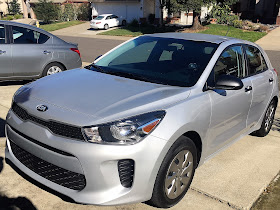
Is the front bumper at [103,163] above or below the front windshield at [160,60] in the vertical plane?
below

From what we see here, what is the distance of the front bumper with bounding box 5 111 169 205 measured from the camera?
258cm

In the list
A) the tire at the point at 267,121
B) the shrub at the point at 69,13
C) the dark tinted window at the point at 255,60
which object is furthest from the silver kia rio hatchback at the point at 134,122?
the shrub at the point at 69,13

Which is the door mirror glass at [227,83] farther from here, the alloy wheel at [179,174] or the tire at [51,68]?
the tire at [51,68]

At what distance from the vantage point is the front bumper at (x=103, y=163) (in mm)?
2576

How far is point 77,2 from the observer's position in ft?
155

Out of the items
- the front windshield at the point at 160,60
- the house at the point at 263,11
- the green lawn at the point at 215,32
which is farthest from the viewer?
the house at the point at 263,11

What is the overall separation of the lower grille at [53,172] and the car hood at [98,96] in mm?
452

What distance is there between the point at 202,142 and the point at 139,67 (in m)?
1.25

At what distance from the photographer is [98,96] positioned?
3041 millimetres

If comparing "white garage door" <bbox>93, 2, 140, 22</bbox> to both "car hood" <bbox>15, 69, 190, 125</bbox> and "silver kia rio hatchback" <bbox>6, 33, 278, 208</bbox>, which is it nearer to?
"silver kia rio hatchback" <bbox>6, 33, 278, 208</bbox>

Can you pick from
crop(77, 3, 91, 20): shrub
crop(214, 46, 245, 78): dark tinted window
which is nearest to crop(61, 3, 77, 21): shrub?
crop(77, 3, 91, 20): shrub

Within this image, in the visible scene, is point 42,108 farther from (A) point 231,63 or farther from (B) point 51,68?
(B) point 51,68

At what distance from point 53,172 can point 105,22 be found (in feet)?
106

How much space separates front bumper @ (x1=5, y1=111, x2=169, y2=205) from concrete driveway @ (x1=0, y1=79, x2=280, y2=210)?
490mm
